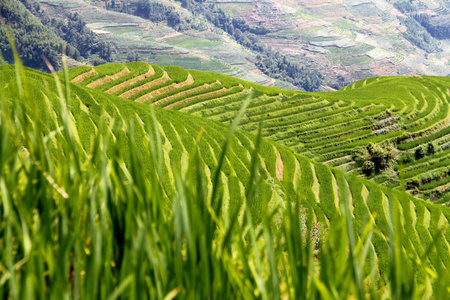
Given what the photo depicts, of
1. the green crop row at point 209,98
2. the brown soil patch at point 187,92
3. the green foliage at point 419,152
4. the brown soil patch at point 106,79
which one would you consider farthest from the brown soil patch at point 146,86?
the green foliage at point 419,152

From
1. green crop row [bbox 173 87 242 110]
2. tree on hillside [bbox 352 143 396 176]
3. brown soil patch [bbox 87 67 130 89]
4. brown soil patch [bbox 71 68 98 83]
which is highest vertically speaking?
brown soil patch [bbox 71 68 98 83]

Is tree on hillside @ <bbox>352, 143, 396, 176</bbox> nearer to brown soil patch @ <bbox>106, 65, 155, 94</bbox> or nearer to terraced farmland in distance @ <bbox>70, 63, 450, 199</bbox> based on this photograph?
terraced farmland in distance @ <bbox>70, 63, 450, 199</bbox>

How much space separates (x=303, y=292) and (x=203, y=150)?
86.5 feet

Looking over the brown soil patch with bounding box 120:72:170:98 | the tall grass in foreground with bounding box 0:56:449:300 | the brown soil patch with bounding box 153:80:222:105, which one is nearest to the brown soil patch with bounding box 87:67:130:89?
the brown soil patch with bounding box 120:72:170:98

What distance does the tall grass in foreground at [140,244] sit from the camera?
1466 mm

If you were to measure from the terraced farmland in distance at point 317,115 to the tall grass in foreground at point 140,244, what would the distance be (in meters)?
39.6

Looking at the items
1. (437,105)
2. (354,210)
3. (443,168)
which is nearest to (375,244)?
(354,210)

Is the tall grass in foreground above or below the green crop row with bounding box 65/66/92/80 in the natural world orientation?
above

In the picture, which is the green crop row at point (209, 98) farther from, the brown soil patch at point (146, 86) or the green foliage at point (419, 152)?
the green foliage at point (419, 152)

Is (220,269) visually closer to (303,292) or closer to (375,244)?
(303,292)

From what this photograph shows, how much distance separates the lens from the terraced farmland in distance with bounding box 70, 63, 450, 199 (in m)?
43.1

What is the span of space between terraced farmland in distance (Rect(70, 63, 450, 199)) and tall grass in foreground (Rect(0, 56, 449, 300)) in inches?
1558

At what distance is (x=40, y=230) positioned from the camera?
1.60 metres

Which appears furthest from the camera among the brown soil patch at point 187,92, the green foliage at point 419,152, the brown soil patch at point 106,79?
the green foliage at point 419,152
